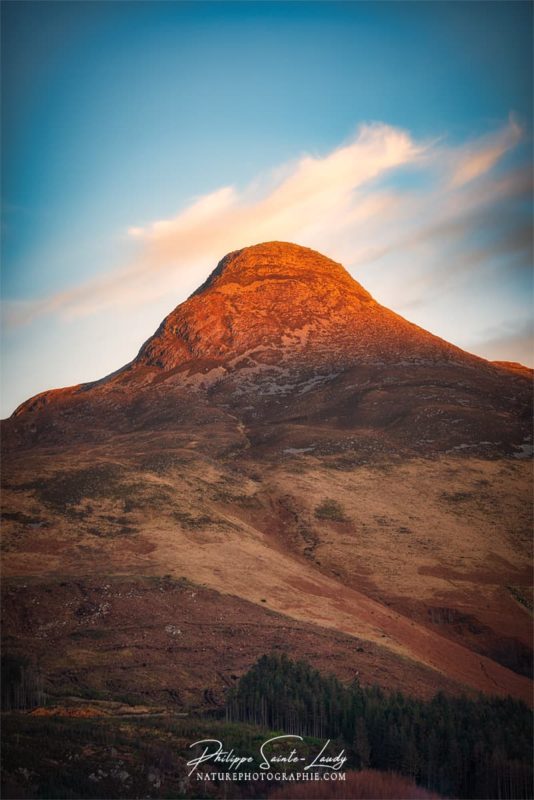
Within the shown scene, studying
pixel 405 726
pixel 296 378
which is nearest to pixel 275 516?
pixel 405 726

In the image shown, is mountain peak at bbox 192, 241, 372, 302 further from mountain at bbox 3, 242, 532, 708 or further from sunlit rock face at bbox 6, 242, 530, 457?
mountain at bbox 3, 242, 532, 708

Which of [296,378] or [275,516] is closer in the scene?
[275,516]

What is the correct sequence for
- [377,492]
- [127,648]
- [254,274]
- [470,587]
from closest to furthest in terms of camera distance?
[127,648] → [470,587] → [377,492] → [254,274]

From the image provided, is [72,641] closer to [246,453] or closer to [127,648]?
[127,648]

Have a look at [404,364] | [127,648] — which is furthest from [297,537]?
[404,364]

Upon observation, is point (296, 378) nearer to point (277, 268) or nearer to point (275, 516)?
point (277, 268)
